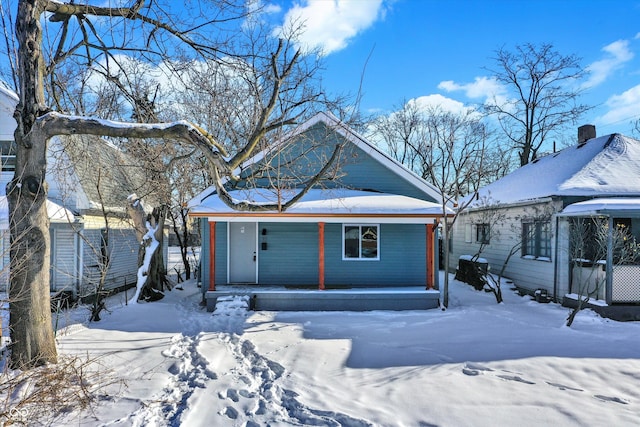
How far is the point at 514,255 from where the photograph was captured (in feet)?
44.7

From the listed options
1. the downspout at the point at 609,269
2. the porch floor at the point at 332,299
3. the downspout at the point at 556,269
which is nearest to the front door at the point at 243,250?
the porch floor at the point at 332,299

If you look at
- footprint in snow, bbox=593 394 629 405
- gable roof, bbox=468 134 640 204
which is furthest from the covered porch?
footprint in snow, bbox=593 394 629 405

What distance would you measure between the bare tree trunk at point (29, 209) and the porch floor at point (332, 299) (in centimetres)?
502

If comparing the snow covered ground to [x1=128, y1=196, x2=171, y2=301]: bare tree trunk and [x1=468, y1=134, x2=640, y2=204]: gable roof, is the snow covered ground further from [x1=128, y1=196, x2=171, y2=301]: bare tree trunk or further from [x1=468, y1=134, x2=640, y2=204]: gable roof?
[x1=468, y1=134, x2=640, y2=204]: gable roof

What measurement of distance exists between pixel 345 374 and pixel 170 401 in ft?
7.95

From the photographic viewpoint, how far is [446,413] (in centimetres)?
448

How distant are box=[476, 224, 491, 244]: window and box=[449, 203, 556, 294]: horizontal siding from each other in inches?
8.3

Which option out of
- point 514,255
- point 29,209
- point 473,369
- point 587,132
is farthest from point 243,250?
point 587,132

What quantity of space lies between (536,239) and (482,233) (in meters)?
3.29

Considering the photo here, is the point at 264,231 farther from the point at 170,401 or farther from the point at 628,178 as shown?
the point at 628,178

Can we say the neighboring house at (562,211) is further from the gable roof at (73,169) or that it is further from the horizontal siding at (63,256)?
the horizontal siding at (63,256)

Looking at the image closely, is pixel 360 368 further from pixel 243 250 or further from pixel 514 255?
pixel 514 255

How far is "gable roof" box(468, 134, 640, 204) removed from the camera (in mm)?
10867

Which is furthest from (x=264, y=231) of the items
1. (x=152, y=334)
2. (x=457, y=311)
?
(x=457, y=311)
